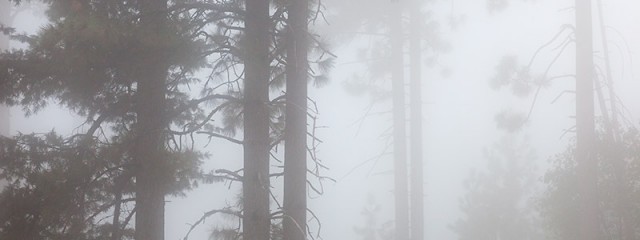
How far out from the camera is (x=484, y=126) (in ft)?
111

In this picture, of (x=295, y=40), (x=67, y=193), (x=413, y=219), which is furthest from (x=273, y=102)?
(x=413, y=219)

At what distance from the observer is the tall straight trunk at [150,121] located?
239 inches

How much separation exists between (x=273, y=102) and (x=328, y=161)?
106ft

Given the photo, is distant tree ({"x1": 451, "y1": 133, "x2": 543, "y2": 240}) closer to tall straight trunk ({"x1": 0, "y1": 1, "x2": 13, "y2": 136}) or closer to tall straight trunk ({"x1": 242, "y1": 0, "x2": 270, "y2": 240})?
tall straight trunk ({"x1": 242, "y1": 0, "x2": 270, "y2": 240})

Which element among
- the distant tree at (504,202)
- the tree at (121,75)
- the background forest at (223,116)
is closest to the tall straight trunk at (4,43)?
the background forest at (223,116)

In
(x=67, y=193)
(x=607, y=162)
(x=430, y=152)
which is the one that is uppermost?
(x=430, y=152)

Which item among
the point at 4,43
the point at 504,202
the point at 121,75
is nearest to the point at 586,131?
the point at 121,75

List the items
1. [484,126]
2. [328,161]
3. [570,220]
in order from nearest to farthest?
[570,220] < [484,126] < [328,161]

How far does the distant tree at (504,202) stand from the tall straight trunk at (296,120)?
1523cm

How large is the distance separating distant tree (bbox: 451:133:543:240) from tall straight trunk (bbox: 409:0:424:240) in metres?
6.54

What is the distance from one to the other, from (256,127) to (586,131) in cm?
583

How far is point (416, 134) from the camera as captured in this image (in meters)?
15.4

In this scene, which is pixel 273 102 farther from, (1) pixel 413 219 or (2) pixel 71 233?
(1) pixel 413 219

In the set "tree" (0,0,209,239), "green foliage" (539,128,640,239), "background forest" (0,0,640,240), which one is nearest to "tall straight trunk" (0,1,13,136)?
"background forest" (0,0,640,240)
